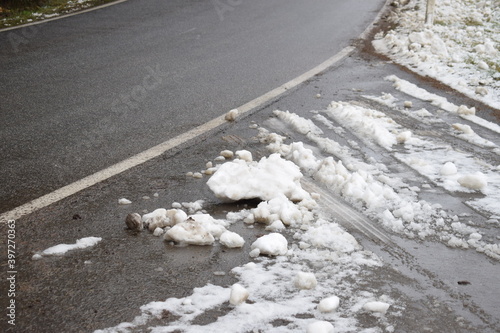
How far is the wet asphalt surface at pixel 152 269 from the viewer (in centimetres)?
244

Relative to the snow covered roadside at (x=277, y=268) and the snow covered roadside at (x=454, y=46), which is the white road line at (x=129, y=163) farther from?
the snow covered roadside at (x=454, y=46)

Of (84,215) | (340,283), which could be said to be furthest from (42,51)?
(340,283)

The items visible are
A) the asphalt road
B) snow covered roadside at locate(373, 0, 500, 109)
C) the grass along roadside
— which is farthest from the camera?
the grass along roadside

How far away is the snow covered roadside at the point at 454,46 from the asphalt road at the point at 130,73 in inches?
34.7

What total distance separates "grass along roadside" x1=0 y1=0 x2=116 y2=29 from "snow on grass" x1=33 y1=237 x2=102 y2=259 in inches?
309

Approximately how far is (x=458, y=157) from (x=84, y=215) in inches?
115

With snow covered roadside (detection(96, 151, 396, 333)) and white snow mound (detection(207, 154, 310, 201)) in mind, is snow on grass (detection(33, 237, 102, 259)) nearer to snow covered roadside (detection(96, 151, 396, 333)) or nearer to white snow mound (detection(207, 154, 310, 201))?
snow covered roadside (detection(96, 151, 396, 333))

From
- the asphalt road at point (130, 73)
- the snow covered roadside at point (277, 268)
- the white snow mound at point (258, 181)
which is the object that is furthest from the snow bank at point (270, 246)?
the asphalt road at point (130, 73)

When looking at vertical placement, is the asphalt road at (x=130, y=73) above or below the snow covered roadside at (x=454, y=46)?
above

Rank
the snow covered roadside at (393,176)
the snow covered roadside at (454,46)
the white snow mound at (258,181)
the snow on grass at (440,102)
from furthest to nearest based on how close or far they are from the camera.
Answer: the snow covered roadside at (454,46) → the snow on grass at (440,102) → the white snow mound at (258,181) → the snow covered roadside at (393,176)

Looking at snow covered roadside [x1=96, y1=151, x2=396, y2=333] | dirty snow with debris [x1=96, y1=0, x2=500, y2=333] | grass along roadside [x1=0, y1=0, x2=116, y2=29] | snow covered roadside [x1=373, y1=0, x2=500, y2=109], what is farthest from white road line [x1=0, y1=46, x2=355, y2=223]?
grass along roadside [x1=0, y1=0, x2=116, y2=29]

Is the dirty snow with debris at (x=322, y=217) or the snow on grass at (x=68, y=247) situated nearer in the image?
the dirty snow with debris at (x=322, y=217)

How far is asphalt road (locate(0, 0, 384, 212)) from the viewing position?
4.33m

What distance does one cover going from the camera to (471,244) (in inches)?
125
